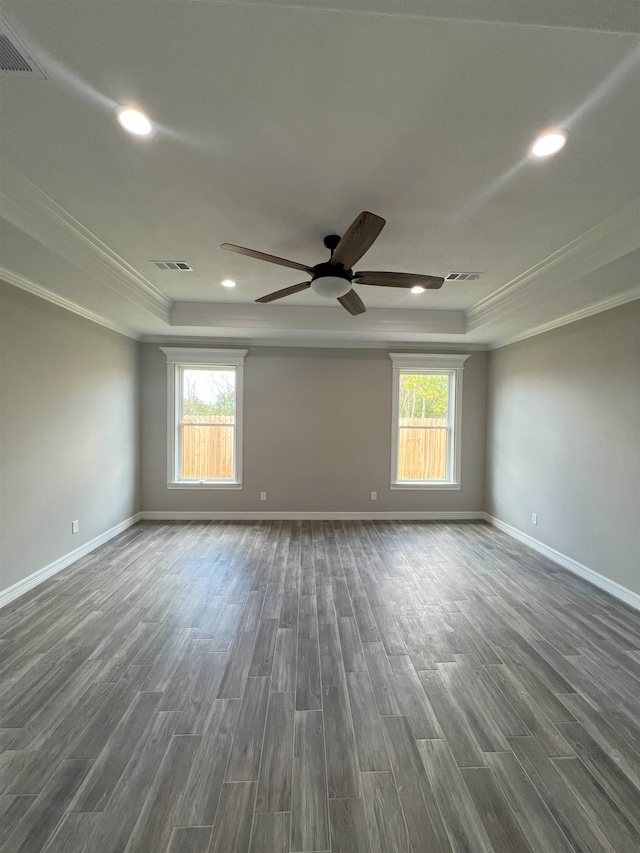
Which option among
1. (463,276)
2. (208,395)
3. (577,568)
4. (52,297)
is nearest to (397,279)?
(463,276)

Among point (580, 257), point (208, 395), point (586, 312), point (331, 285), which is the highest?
point (580, 257)

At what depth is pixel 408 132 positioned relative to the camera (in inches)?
63.5

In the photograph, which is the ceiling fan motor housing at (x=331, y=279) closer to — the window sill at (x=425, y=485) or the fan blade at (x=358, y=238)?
the fan blade at (x=358, y=238)

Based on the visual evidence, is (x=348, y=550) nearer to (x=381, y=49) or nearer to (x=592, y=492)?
(x=592, y=492)

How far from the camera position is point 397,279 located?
2.51 m

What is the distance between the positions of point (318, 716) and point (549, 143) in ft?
10.0

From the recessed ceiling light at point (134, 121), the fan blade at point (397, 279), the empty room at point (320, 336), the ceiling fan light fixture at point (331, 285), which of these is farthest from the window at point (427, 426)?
the recessed ceiling light at point (134, 121)

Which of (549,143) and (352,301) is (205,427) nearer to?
(352,301)

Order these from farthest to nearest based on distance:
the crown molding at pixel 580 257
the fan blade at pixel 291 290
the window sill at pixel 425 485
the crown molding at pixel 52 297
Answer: the window sill at pixel 425 485, the crown molding at pixel 52 297, the fan blade at pixel 291 290, the crown molding at pixel 580 257

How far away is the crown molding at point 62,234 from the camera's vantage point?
6.45 ft

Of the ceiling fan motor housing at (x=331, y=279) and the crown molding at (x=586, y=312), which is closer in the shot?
the ceiling fan motor housing at (x=331, y=279)

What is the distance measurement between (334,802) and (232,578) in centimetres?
213

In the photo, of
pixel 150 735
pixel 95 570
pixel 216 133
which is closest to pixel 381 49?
pixel 216 133

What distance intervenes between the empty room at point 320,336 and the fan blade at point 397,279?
4 centimetres
